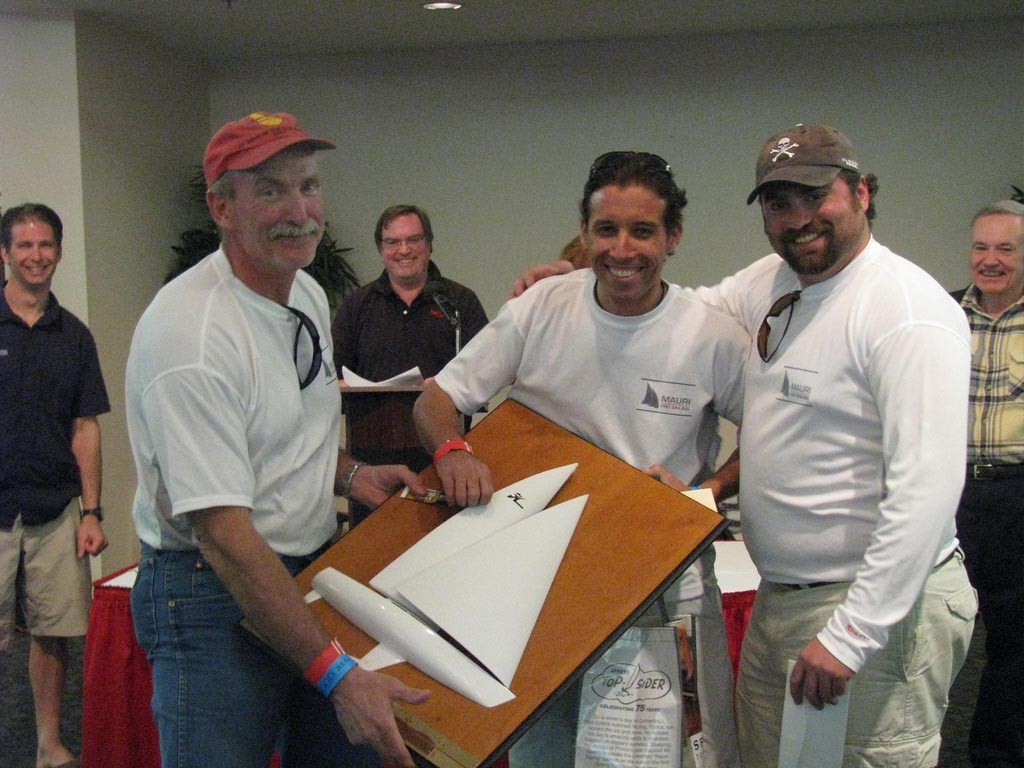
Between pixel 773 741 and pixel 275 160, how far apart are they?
1.36 meters

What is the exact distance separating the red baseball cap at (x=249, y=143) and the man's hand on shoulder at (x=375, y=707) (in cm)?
83

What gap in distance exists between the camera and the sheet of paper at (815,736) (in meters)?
1.59

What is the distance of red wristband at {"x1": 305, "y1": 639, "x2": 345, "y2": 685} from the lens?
4.87 ft

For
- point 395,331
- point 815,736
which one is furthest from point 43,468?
point 815,736

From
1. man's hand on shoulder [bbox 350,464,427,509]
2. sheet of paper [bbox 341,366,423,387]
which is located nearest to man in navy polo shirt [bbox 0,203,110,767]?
sheet of paper [bbox 341,366,423,387]

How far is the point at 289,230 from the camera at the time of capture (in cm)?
165

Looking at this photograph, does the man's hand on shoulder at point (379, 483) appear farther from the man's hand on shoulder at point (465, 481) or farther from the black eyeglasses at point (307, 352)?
the black eyeglasses at point (307, 352)

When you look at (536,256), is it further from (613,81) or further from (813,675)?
(813,675)

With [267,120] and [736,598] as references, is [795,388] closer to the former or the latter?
[267,120]

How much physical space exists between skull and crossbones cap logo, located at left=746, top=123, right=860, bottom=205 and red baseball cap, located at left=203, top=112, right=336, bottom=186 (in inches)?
31.9

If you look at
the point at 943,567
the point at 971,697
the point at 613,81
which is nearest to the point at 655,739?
the point at 943,567

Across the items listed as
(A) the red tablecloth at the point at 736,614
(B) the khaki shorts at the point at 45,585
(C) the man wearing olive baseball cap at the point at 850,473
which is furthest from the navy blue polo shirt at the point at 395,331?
(C) the man wearing olive baseball cap at the point at 850,473

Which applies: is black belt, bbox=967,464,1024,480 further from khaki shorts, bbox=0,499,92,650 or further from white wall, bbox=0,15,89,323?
white wall, bbox=0,15,89,323

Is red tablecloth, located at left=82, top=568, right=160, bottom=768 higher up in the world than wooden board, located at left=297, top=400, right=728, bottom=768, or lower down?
lower down
